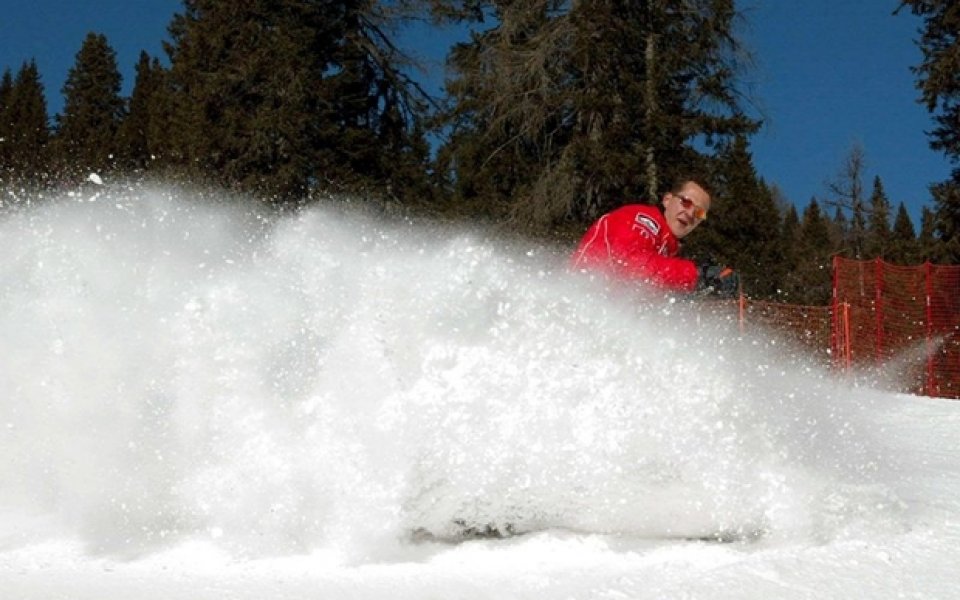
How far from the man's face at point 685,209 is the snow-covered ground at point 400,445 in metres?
1.20

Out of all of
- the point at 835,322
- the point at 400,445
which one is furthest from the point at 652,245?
the point at 835,322

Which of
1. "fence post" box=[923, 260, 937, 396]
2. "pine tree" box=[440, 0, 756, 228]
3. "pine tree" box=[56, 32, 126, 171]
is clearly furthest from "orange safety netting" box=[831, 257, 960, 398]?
"pine tree" box=[56, 32, 126, 171]

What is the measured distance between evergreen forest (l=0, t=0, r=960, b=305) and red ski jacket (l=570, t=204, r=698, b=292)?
1073cm

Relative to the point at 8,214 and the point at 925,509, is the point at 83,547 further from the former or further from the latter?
the point at 925,509

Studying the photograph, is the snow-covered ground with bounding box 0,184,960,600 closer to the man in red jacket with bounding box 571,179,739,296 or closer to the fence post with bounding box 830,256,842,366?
the man in red jacket with bounding box 571,179,739,296

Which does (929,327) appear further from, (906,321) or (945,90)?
(945,90)

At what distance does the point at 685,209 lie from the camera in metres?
4.36

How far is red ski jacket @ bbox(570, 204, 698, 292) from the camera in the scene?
153 inches

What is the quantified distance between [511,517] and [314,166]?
1911cm

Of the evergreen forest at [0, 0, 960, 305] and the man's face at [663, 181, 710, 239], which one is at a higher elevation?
the evergreen forest at [0, 0, 960, 305]

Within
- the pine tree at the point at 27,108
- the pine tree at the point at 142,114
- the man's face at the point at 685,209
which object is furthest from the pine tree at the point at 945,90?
the pine tree at the point at 27,108

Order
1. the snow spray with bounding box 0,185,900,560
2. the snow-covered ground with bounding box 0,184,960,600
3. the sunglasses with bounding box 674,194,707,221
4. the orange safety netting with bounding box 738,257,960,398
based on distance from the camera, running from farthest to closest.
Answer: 1. the orange safety netting with bounding box 738,257,960,398
2. the sunglasses with bounding box 674,194,707,221
3. the snow spray with bounding box 0,185,900,560
4. the snow-covered ground with bounding box 0,184,960,600

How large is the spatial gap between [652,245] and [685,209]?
0.38 m

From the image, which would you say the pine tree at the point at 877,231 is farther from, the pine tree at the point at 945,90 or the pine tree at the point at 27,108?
the pine tree at the point at 27,108
